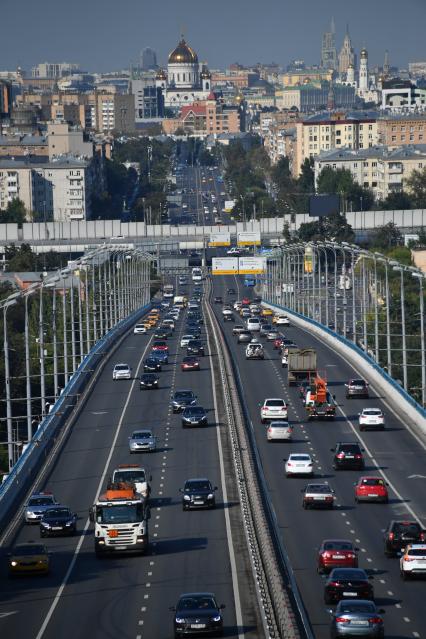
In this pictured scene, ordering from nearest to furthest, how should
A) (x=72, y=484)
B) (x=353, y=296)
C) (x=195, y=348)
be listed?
(x=72, y=484) → (x=195, y=348) → (x=353, y=296)

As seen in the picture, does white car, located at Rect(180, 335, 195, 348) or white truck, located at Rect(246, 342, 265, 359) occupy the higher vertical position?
white truck, located at Rect(246, 342, 265, 359)

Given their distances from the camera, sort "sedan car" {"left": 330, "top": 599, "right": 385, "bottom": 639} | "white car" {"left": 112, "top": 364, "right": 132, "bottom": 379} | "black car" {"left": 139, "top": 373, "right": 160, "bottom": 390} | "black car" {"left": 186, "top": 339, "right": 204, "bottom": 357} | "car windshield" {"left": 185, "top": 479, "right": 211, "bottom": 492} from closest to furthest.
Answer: "sedan car" {"left": 330, "top": 599, "right": 385, "bottom": 639} < "car windshield" {"left": 185, "top": 479, "right": 211, "bottom": 492} < "black car" {"left": 139, "top": 373, "right": 160, "bottom": 390} < "white car" {"left": 112, "top": 364, "right": 132, "bottom": 379} < "black car" {"left": 186, "top": 339, "right": 204, "bottom": 357}

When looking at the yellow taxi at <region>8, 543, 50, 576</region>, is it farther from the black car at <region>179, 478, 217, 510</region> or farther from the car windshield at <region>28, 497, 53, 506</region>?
the black car at <region>179, 478, 217, 510</region>

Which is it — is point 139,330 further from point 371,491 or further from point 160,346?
point 371,491

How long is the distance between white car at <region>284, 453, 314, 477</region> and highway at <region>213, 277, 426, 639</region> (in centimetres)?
29

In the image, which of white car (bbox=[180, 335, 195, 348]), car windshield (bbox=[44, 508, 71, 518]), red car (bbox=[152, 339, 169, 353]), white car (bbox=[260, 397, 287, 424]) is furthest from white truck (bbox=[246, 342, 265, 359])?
car windshield (bbox=[44, 508, 71, 518])

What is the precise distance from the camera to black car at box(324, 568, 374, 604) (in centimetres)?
3120

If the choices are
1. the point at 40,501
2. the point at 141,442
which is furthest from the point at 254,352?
the point at 40,501

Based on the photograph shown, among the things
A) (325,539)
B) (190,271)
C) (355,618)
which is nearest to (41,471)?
(325,539)

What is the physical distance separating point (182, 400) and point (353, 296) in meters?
24.6

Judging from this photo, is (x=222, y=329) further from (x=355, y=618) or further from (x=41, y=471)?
(x=355, y=618)

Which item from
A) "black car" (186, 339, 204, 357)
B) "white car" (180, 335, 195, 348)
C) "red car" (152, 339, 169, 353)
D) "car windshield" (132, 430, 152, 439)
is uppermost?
"car windshield" (132, 430, 152, 439)

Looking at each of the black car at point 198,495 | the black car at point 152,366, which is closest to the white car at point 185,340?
the black car at point 152,366

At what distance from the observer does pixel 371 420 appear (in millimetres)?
56562
